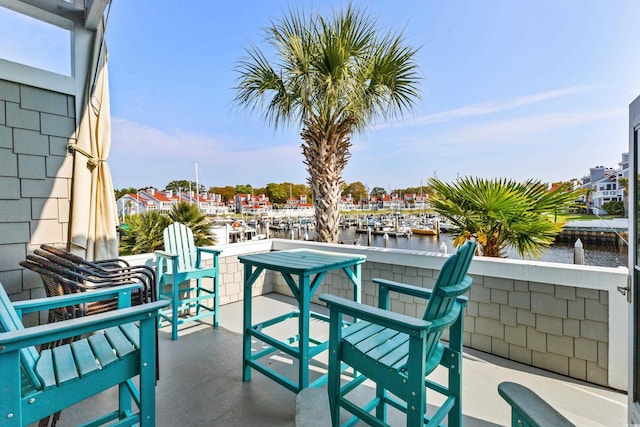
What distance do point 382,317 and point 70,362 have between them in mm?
1432

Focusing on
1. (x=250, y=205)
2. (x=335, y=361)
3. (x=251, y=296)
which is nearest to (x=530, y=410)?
(x=335, y=361)

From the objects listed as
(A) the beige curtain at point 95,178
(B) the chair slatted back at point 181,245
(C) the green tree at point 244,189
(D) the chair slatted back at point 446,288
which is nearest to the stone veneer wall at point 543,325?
(D) the chair slatted back at point 446,288

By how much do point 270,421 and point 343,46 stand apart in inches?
162

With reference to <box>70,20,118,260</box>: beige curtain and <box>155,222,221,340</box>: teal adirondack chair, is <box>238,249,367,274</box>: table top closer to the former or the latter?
<box>155,222,221,340</box>: teal adirondack chair

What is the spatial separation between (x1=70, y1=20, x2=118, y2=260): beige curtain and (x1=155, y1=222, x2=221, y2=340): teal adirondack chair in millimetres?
536

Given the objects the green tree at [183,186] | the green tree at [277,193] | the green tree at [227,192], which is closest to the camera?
the green tree at [183,186]

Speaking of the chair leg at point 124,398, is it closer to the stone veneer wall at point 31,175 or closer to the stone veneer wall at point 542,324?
the stone veneer wall at point 31,175

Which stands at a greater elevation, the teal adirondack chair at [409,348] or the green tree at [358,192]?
the green tree at [358,192]

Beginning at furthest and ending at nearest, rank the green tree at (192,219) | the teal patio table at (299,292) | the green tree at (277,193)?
the green tree at (277,193) → the green tree at (192,219) → the teal patio table at (299,292)

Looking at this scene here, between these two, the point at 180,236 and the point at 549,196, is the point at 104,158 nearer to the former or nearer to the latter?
the point at 180,236

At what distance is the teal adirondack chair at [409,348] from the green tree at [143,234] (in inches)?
209

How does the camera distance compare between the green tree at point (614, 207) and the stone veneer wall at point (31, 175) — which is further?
the stone veneer wall at point (31, 175)

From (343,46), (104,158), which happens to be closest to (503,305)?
(343,46)

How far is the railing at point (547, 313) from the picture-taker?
224 centimetres
